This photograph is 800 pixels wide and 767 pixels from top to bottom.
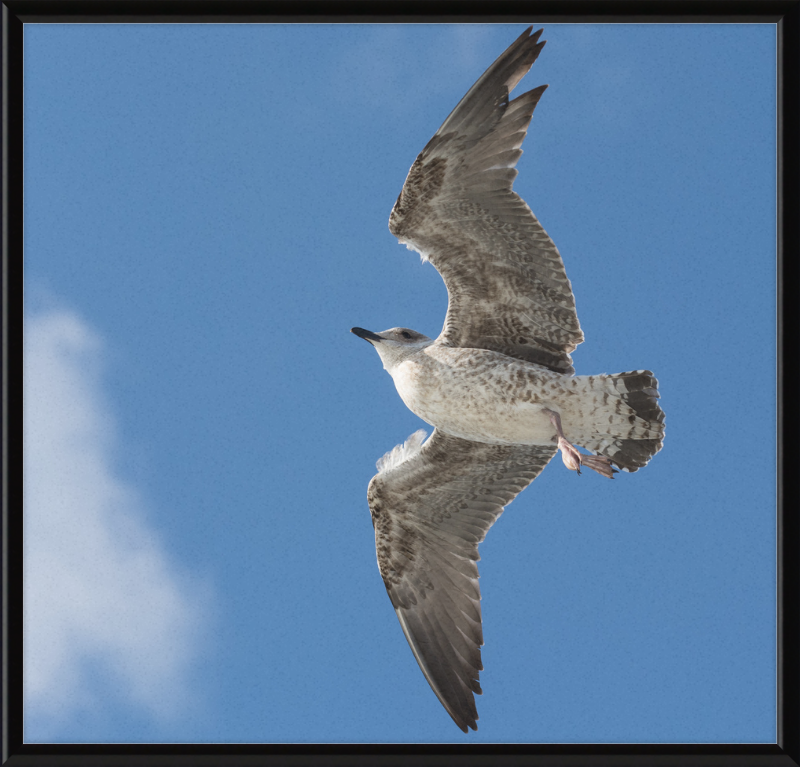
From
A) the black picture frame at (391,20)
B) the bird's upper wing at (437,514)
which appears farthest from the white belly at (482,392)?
the black picture frame at (391,20)

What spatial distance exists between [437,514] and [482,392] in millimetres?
1595

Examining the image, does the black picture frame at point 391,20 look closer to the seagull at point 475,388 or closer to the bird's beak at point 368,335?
the seagull at point 475,388

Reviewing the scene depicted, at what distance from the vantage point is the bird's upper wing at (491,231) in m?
6.73

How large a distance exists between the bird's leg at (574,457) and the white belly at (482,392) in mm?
72

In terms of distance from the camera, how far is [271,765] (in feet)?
15.9

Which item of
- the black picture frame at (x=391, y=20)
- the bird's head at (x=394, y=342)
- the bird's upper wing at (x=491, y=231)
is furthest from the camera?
the bird's head at (x=394, y=342)

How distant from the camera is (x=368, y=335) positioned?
7.68m

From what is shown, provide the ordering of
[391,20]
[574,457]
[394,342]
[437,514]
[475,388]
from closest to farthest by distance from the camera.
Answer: [391,20] → [574,457] → [475,388] → [394,342] → [437,514]

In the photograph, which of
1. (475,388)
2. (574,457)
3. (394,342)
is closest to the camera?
(574,457)

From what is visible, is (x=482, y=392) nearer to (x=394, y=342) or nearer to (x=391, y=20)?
(x=394, y=342)

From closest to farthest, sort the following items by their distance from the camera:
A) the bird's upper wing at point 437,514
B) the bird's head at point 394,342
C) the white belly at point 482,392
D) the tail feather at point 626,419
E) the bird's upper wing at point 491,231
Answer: the bird's upper wing at point 491,231, the tail feather at point 626,419, the white belly at point 482,392, the bird's head at point 394,342, the bird's upper wing at point 437,514

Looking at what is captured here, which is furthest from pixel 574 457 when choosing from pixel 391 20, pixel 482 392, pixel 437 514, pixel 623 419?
pixel 391 20

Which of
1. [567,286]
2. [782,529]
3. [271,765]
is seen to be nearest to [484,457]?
[567,286]
